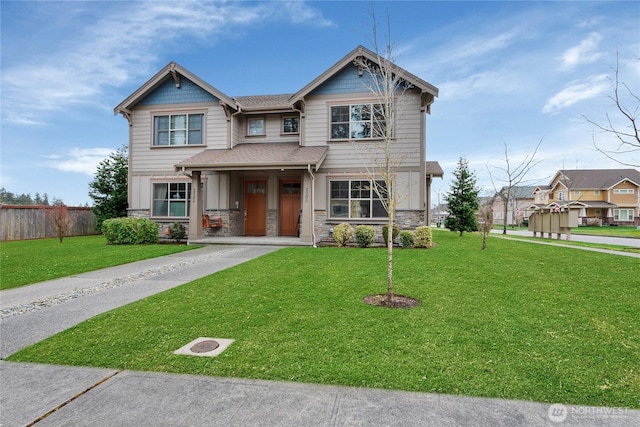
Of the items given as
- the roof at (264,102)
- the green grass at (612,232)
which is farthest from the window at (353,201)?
the green grass at (612,232)

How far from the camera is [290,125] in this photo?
1595cm

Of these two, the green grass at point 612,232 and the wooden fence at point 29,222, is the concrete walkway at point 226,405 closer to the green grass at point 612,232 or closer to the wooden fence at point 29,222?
the wooden fence at point 29,222

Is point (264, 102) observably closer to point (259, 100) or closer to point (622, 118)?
point (259, 100)

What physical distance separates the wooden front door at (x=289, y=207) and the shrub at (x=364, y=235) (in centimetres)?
405

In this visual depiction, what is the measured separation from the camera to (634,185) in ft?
153

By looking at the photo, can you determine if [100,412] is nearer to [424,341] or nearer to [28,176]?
[424,341]

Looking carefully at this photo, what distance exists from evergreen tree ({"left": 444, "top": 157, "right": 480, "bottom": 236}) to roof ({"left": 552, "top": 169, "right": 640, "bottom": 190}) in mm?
39198

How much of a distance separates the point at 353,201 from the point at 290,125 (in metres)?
4.97

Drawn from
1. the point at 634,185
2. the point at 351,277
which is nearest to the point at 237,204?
the point at 351,277

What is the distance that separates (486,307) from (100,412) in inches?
201

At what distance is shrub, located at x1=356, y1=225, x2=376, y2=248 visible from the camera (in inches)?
511

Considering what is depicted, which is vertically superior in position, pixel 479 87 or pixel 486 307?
pixel 479 87

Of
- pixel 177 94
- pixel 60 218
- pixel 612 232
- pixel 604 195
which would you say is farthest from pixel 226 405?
pixel 604 195

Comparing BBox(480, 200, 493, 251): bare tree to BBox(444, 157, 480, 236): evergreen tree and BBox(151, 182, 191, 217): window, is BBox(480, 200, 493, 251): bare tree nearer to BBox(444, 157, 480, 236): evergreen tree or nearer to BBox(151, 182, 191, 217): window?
BBox(444, 157, 480, 236): evergreen tree
